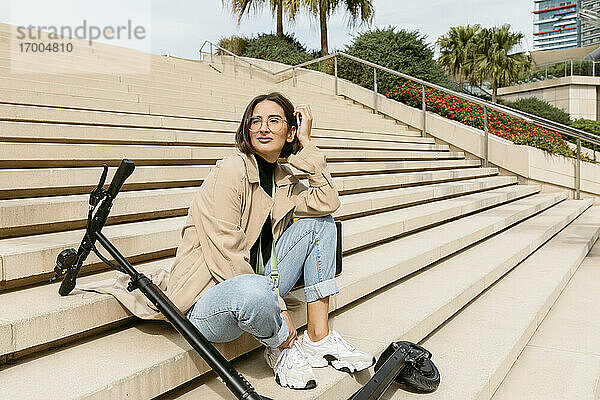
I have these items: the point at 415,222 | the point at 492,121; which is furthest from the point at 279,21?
the point at 415,222

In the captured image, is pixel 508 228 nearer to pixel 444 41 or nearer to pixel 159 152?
pixel 159 152

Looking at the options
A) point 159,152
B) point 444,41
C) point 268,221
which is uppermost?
point 444,41

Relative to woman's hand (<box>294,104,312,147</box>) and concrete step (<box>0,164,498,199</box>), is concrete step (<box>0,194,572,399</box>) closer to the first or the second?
woman's hand (<box>294,104,312,147</box>)

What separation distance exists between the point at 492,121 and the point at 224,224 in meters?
8.64

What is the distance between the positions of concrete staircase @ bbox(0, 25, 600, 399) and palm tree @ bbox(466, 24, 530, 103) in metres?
21.9

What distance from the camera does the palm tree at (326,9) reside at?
18.1 meters

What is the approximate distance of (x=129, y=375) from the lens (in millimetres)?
1812

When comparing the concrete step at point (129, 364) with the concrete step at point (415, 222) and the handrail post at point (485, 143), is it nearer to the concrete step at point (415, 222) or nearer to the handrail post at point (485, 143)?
the concrete step at point (415, 222)

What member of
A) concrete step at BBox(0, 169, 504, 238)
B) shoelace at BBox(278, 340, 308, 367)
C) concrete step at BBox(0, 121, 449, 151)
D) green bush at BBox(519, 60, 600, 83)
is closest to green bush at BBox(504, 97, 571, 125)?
green bush at BBox(519, 60, 600, 83)

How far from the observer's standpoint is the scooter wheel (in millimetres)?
2387

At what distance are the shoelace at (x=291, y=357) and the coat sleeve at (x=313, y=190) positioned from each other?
0.56 meters

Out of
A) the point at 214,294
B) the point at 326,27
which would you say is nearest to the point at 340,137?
the point at 214,294

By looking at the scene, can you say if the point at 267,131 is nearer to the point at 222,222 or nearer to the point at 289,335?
the point at 222,222

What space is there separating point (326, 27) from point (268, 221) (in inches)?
678
